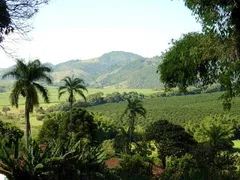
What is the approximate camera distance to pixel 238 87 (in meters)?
9.11

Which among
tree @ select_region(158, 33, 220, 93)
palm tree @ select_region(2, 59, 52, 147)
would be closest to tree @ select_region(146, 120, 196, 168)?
palm tree @ select_region(2, 59, 52, 147)

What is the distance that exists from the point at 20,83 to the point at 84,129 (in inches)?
838

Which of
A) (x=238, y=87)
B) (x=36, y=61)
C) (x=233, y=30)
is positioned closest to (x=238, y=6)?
(x=233, y=30)

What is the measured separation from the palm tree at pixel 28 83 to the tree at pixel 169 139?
24.2 m

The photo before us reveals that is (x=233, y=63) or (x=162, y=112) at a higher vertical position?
(x=233, y=63)

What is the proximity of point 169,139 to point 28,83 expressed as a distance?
25.7 m

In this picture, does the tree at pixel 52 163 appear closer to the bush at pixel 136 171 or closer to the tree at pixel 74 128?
the bush at pixel 136 171

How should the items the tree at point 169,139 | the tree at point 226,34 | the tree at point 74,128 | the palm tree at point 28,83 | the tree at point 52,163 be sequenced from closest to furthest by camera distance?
the tree at point 226,34, the tree at point 52,163, the palm tree at point 28,83, the tree at point 169,139, the tree at point 74,128

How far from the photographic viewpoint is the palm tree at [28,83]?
99.9 feet

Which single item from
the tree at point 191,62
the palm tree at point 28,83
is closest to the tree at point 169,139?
the palm tree at point 28,83

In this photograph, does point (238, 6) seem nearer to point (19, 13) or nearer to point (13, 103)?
point (19, 13)

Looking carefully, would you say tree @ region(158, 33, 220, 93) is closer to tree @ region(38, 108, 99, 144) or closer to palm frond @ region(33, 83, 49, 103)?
palm frond @ region(33, 83, 49, 103)

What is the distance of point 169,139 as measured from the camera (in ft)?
165

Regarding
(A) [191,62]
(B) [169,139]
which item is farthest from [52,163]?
(B) [169,139]
